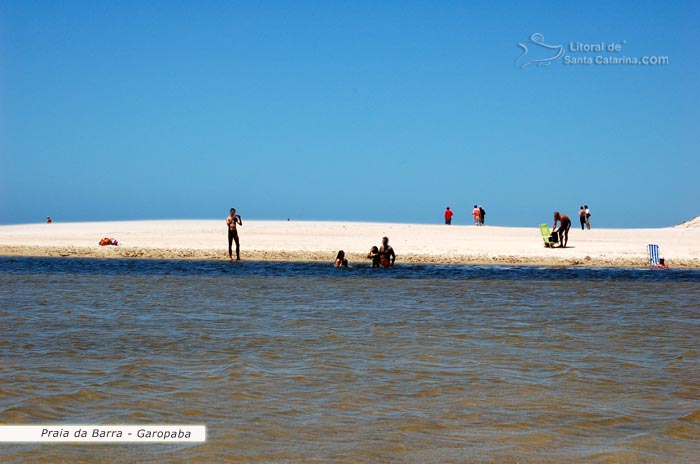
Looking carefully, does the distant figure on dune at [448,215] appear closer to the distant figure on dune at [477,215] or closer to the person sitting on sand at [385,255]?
the distant figure on dune at [477,215]

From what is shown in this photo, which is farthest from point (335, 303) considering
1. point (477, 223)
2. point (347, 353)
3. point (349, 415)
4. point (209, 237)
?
point (477, 223)

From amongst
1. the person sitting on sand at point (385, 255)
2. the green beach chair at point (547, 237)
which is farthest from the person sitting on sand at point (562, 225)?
the person sitting on sand at point (385, 255)

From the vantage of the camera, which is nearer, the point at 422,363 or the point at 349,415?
the point at 349,415

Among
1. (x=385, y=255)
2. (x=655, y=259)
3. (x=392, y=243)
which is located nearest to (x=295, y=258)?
(x=385, y=255)

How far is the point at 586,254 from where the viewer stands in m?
28.7

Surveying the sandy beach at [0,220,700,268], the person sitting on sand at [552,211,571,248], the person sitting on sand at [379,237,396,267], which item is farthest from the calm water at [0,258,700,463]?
the person sitting on sand at [552,211,571,248]

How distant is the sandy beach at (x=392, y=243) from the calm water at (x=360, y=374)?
12164 millimetres

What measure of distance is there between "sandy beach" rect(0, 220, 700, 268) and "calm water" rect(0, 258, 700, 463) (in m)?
12.2

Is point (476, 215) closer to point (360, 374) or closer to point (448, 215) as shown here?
point (448, 215)

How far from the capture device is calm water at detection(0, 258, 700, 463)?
535cm

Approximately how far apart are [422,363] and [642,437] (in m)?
3.01

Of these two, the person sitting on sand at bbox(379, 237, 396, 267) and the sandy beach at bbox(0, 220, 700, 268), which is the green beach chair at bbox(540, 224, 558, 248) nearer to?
the sandy beach at bbox(0, 220, 700, 268)

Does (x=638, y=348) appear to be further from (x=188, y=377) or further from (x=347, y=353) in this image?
(x=188, y=377)

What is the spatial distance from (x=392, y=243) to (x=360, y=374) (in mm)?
25160
